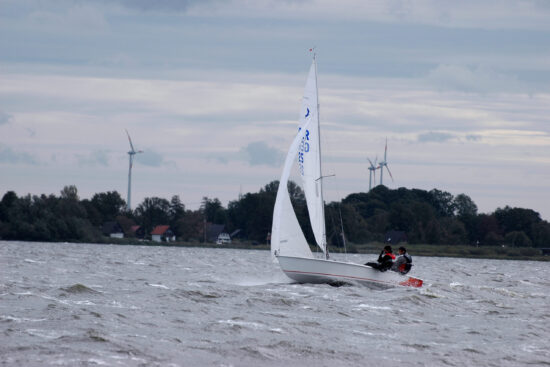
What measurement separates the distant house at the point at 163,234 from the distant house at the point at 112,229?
559cm

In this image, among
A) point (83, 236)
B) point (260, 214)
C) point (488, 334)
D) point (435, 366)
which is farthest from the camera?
point (260, 214)

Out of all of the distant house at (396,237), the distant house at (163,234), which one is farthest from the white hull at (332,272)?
the distant house at (163,234)

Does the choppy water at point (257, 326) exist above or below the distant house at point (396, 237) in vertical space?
below

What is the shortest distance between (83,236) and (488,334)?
105768 millimetres

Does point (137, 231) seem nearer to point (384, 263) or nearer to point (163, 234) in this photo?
point (163, 234)

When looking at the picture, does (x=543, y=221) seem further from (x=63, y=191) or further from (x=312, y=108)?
(x=312, y=108)

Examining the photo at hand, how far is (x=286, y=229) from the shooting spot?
1283 inches

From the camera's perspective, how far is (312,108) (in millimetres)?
34531

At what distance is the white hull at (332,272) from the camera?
30672mm

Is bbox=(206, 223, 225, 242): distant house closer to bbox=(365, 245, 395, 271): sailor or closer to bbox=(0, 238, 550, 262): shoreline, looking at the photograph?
bbox=(0, 238, 550, 262): shoreline

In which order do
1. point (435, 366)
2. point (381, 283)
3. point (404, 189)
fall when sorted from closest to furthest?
point (435, 366), point (381, 283), point (404, 189)

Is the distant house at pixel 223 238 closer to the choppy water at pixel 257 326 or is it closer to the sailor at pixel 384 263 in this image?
the sailor at pixel 384 263

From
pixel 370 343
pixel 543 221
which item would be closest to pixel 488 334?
pixel 370 343

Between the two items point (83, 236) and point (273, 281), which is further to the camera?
point (83, 236)
